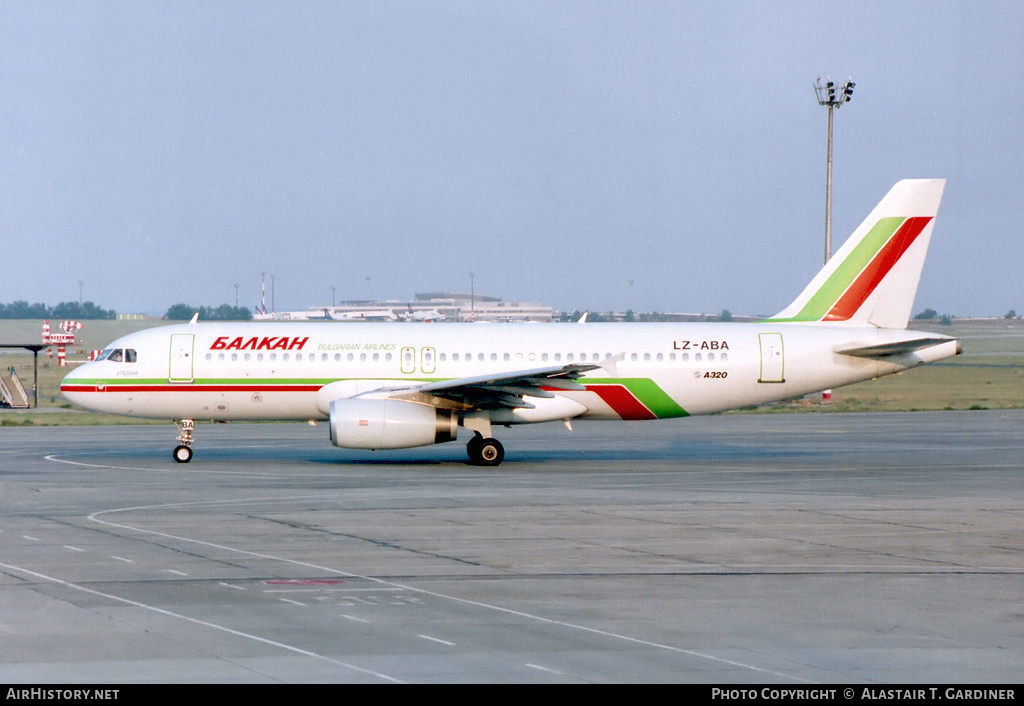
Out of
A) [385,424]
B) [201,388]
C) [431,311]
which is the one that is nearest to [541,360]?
[385,424]

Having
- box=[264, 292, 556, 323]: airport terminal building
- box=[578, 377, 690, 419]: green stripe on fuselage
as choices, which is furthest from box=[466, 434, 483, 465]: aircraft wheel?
box=[264, 292, 556, 323]: airport terminal building

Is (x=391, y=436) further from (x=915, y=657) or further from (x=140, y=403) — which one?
(x=915, y=657)

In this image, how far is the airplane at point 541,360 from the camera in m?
28.9

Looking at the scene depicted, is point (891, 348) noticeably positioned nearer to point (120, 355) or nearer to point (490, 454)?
point (490, 454)

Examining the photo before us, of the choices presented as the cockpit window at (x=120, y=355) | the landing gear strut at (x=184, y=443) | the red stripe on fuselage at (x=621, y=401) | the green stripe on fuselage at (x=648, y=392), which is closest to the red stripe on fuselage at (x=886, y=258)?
the green stripe on fuselage at (x=648, y=392)

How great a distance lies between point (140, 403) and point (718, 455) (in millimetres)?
14800

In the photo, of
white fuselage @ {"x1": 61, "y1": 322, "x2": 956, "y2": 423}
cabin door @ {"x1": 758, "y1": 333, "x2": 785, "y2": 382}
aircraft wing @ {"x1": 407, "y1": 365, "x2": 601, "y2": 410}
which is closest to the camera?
aircraft wing @ {"x1": 407, "y1": 365, "x2": 601, "y2": 410}

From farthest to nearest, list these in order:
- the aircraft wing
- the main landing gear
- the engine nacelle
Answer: the main landing gear, the aircraft wing, the engine nacelle

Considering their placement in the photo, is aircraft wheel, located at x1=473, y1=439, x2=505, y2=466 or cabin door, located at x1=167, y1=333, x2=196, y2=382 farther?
cabin door, located at x1=167, y1=333, x2=196, y2=382

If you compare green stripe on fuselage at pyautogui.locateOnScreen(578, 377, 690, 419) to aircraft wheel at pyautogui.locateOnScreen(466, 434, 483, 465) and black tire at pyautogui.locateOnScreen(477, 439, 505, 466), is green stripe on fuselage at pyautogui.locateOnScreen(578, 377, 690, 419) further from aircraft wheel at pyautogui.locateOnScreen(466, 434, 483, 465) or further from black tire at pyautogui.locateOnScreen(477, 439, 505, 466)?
aircraft wheel at pyautogui.locateOnScreen(466, 434, 483, 465)

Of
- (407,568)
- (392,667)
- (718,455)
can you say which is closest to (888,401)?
(718,455)

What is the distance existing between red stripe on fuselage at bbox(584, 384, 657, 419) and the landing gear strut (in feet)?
32.0

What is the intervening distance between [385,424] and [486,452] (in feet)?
9.70

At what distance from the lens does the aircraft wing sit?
88.2 ft
